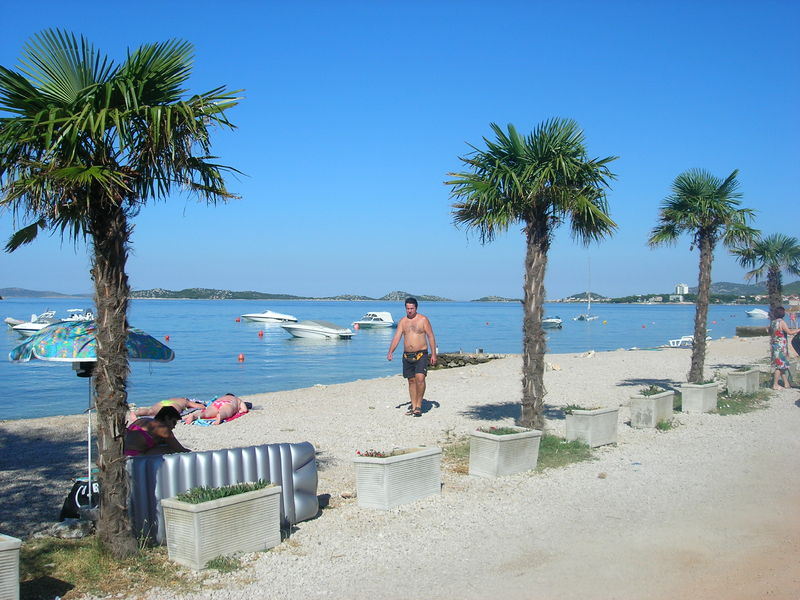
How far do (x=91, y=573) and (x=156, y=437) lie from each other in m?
2.22

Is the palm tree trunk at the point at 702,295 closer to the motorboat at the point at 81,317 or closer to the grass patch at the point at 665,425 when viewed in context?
the grass patch at the point at 665,425

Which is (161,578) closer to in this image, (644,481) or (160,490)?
(160,490)

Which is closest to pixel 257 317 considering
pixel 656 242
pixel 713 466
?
pixel 656 242

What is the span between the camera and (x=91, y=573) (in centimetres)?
484

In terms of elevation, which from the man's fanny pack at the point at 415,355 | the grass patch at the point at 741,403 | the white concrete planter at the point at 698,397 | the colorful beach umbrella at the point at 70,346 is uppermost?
the colorful beach umbrella at the point at 70,346

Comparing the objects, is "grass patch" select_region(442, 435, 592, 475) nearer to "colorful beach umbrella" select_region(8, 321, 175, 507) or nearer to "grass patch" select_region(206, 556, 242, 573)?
"grass patch" select_region(206, 556, 242, 573)

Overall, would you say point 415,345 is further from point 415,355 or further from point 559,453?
point 559,453

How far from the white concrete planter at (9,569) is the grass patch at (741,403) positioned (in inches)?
432

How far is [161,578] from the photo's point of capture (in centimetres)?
484

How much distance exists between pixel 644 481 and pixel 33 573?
19.0ft

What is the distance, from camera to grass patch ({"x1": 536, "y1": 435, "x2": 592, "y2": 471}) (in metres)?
8.41

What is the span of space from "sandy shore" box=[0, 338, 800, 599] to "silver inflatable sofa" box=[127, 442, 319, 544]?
0.26 metres

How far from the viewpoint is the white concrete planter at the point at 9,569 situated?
406cm

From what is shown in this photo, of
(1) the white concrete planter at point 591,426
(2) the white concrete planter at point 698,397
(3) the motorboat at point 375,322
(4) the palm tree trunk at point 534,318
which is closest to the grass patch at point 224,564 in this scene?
(4) the palm tree trunk at point 534,318
